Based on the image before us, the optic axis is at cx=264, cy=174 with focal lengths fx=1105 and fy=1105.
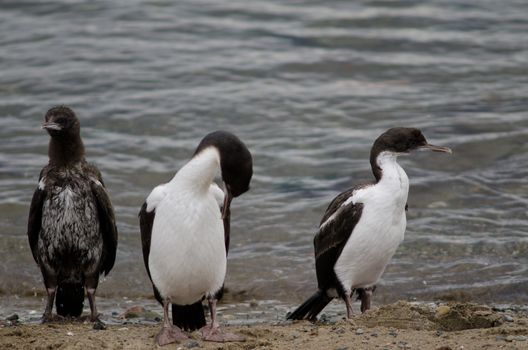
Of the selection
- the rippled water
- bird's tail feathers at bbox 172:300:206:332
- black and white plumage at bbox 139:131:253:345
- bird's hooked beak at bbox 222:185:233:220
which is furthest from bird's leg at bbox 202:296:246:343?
the rippled water

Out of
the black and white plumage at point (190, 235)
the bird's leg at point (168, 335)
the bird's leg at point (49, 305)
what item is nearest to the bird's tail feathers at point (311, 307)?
the black and white plumage at point (190, 235)

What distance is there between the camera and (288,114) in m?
18.0

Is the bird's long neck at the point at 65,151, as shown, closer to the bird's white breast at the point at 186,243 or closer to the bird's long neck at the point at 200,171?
the bird's white breast at the point at 186,243

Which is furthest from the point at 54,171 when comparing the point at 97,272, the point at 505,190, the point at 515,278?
the point at 505,190

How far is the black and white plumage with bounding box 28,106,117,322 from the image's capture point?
10.0 m

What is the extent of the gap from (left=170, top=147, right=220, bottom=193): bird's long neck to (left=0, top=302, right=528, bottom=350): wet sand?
1218 mm

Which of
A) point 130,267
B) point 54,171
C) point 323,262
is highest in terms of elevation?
point 54,171

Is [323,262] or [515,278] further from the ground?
[323,262]

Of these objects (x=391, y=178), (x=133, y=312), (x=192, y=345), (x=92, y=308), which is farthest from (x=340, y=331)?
(x=133, y=312)

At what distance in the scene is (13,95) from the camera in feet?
61.7

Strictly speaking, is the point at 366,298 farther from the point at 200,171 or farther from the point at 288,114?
the point at 288,114

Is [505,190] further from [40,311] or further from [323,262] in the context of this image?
[40,311]

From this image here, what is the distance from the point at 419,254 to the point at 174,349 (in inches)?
201

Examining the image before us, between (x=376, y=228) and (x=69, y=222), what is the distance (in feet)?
9.10
